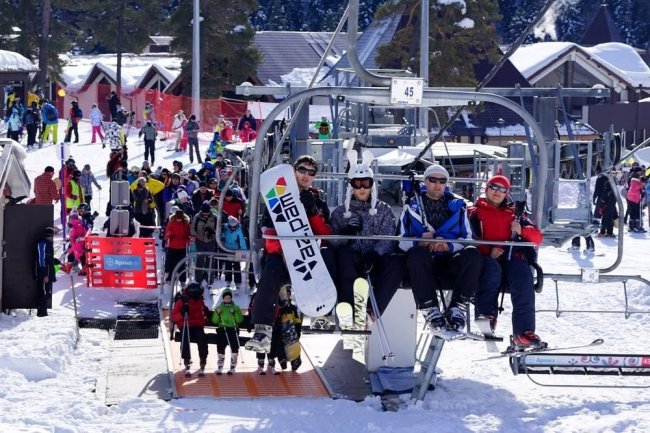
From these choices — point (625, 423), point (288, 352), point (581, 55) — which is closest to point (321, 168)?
point (288, 352)

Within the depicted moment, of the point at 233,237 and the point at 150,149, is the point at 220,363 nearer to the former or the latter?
the point at 233,237

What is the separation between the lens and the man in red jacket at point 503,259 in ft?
39.6

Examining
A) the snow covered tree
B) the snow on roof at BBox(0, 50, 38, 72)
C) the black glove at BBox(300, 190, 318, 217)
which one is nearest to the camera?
the black glove at BBox(300, 190, 318, 217)

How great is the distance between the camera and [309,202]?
12.0 m

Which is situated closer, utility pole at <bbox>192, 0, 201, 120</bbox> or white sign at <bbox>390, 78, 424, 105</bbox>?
white sign at <bbox>390, 78, 424, 105</bbox>

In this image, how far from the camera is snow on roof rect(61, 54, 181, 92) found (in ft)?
188

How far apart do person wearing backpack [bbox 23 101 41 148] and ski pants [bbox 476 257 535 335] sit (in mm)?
24383

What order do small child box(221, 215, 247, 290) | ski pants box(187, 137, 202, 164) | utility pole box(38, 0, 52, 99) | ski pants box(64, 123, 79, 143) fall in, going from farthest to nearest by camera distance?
utility pole box(38, 0, 52, 99)
ski pants box(64, 123, 79, 143)
ski pants box(187, 137, 202, 164)
small child box(221, 215, 247, 290)

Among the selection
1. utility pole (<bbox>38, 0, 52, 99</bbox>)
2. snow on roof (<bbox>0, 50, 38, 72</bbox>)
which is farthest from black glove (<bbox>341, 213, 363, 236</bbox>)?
utility pole (<bbox>38, 0, 52, 99</bbox>)

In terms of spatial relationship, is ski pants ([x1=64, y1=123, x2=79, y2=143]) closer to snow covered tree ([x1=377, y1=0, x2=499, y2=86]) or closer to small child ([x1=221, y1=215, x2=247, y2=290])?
snow covered tree ([x1=377, y1=0, x2=499, y2=86])

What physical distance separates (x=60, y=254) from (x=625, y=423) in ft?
39.5

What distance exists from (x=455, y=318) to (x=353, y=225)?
4.17 feet

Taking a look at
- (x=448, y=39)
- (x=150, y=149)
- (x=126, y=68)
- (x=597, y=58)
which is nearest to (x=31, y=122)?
(x=150, y=149)

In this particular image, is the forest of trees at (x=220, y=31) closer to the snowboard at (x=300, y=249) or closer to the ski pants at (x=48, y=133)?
the ski pants at (x=48, y=133)
